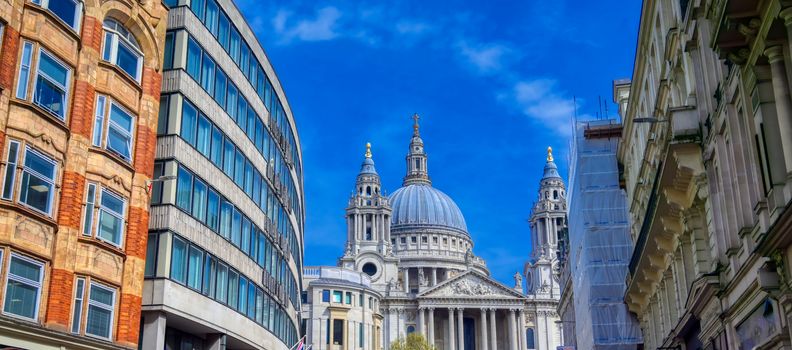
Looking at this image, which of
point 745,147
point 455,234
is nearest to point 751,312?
point 745,147

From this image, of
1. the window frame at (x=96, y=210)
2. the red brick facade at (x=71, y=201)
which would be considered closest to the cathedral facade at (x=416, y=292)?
the window frame at (x=96, y=210)

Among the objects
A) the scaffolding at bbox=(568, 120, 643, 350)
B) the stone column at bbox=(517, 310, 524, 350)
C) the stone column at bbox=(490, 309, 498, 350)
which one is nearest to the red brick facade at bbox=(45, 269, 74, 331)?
the scaffolding at bbox=(568, 120, 643, 350)

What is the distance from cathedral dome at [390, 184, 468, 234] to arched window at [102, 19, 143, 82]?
15141 centimetres

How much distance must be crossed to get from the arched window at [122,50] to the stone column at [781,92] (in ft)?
64.0

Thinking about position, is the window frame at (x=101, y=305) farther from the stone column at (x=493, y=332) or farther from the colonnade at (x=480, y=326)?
the stone column at (x=493, y=332)

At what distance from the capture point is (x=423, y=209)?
185m

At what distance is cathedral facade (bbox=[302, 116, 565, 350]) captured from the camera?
354ft

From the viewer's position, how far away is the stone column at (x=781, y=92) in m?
17.6

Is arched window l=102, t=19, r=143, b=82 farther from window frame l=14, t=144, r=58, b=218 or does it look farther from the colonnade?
the colonnade

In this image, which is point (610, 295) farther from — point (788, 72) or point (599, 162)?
point (788, 72)

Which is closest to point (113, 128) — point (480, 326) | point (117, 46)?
point (117, 46)

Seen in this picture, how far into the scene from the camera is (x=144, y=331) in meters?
30.8

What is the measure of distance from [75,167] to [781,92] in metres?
18.7

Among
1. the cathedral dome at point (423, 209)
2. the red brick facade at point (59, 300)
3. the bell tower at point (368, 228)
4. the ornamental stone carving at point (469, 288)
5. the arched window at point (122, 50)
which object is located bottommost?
the red brick facade at point (59, 300)
